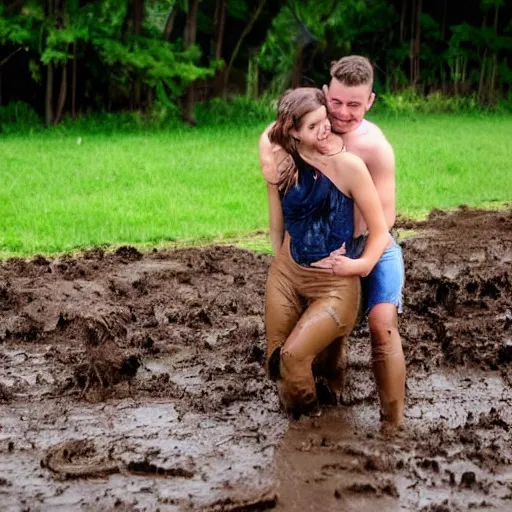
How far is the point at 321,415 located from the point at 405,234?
178 inches

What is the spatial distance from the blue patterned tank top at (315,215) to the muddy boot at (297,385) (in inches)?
16.4

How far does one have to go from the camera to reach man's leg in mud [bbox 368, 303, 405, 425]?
15.5ft

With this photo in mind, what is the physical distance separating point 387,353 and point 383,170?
2.46 ft

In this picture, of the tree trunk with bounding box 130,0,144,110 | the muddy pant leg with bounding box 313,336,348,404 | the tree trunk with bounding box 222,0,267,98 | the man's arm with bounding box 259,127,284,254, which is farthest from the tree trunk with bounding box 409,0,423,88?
the man's arm with bounding box 259,127,284,254

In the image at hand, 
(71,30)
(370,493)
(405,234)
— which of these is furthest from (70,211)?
(71,30)

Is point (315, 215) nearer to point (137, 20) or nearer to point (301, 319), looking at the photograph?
point (301, 319)

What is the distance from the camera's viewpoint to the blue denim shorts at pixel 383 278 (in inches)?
187

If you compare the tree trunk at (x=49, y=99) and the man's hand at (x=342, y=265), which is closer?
the man's hand at (x=342, y=265)

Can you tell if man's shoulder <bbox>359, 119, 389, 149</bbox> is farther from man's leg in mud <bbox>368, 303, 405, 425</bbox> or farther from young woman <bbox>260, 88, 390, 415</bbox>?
man's leg in mud <bbox>368, 303, 405, 425</bbox>

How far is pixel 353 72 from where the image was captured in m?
4.52

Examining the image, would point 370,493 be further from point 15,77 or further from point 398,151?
point 15,77

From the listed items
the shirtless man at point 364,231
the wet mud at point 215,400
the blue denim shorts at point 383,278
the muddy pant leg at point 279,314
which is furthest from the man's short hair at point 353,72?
the wet mud at point 215,400

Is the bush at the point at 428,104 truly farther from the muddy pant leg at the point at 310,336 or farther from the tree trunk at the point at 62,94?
the muddy pant leg at the point at 310,336

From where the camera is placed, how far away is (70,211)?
33.5 ft
